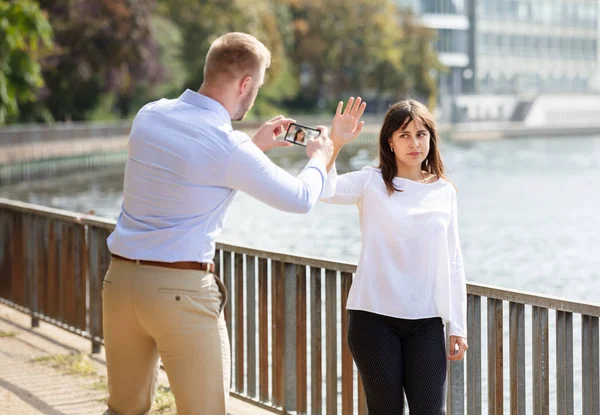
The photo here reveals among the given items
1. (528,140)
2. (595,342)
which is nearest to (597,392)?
(595,342)

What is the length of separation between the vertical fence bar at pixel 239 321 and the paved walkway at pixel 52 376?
0.89ft

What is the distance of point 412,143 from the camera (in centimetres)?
494

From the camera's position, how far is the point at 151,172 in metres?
4.05

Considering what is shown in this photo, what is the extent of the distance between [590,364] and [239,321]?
99.0 inches

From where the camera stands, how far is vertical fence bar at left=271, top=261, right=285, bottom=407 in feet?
21.9

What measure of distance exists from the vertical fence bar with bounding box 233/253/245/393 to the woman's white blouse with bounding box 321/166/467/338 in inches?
87.7

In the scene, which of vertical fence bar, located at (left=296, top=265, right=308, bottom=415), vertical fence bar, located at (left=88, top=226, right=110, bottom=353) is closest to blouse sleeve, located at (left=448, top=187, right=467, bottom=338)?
vertical fence bar, located at (left=296, top=265, right=308, bottom=415)

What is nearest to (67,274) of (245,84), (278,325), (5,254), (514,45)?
(5,254)

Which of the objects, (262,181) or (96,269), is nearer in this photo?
(262,181)

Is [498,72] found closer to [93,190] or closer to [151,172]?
[93,190]

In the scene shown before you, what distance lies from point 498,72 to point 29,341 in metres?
142

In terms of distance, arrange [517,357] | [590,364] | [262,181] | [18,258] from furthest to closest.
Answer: [18,258], [517,357], [590,364], [262,181]

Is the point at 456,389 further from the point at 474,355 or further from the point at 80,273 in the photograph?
the point at 80,273

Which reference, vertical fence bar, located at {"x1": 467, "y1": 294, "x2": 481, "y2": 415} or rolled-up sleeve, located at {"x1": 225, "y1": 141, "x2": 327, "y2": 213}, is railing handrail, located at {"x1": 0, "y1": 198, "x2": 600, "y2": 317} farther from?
rolled-up sleeve, located at {"x1": 225, "y1": 141, "x2": 327, "y2": 213}
